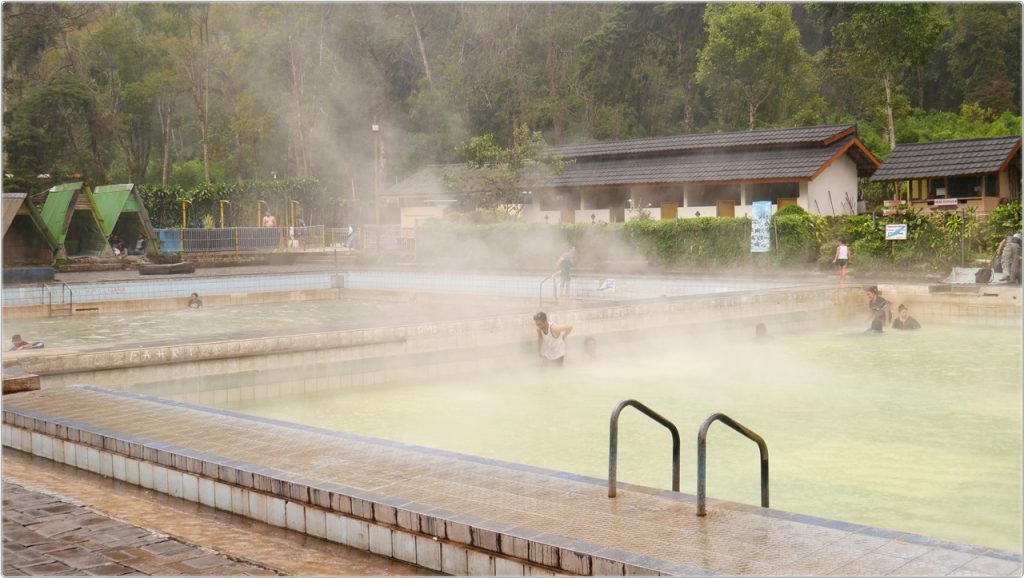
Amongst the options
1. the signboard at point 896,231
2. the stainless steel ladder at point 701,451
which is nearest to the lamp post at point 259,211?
the signboard at point 896,231

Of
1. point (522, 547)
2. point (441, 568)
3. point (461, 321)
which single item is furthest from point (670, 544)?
point (461, 321)

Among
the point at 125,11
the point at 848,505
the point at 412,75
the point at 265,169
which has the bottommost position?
the point at 848,505

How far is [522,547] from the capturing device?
387 centimetres

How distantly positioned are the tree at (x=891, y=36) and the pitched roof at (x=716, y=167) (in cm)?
641

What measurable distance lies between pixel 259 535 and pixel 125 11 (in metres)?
43.0

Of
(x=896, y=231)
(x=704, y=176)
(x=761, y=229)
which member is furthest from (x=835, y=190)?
(x=896, y=231)

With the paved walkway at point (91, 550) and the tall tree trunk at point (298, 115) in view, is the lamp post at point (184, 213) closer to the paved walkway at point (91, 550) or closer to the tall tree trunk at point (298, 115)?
the tall tree trunk at point (298, 115)

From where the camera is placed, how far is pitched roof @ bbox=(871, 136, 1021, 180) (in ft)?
85.1

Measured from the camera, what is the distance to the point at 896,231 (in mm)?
19938

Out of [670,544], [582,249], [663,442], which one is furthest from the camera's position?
[582,249]

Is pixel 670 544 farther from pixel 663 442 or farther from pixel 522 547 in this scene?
pixel 663 442

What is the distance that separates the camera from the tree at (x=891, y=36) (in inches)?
1350

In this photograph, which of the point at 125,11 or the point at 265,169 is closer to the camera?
the point at 125,11

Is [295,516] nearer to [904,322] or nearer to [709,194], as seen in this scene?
[904,322]
